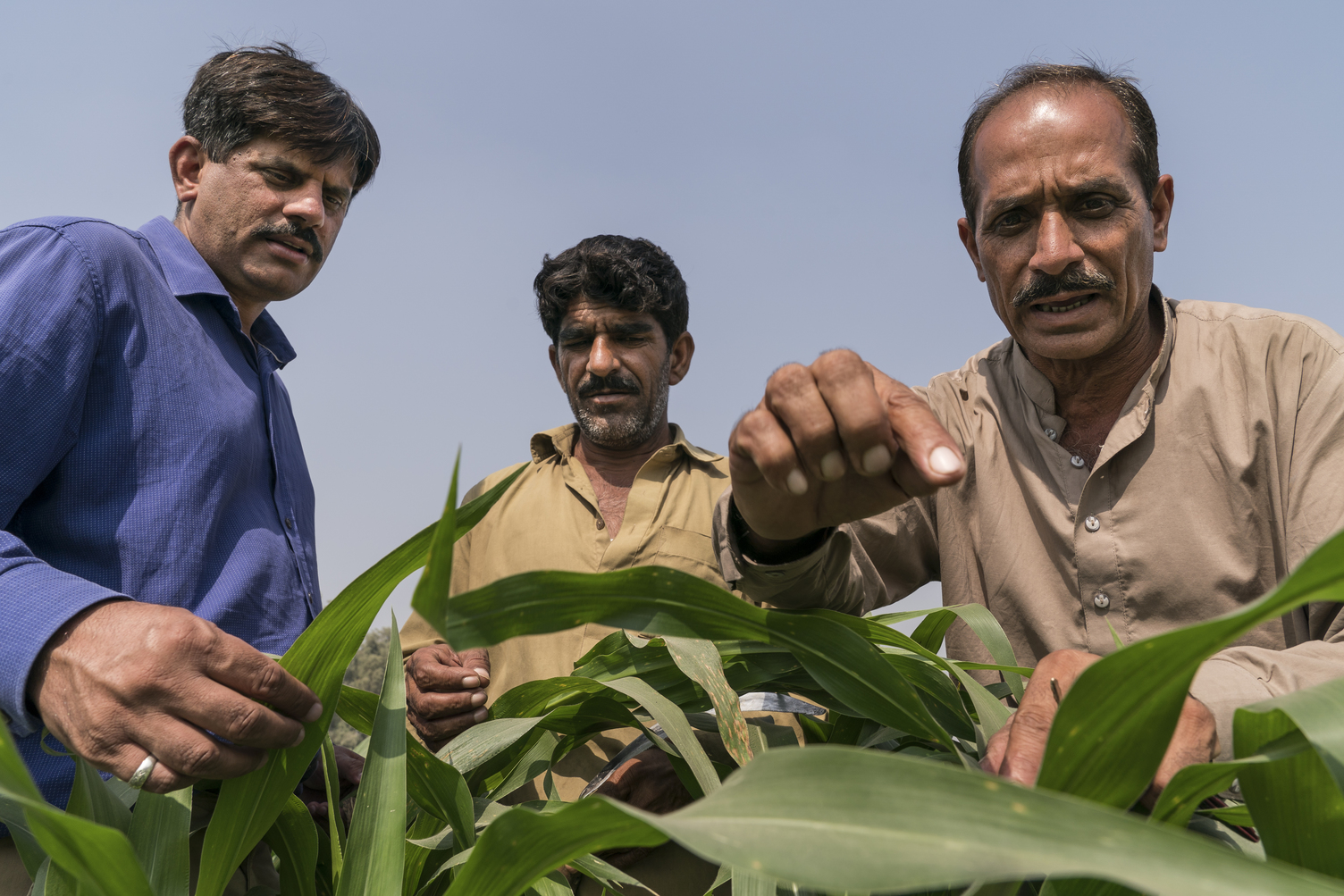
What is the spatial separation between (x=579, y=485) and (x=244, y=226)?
1004 mm

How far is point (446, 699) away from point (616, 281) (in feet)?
4.40

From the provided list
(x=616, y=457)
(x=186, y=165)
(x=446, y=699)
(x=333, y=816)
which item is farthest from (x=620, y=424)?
(x=333, y=816)

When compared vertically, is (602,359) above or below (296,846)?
above

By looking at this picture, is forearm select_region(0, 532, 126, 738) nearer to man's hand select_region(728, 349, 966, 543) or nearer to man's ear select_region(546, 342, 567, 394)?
man's hand select_region(728, 349, 966, 543)

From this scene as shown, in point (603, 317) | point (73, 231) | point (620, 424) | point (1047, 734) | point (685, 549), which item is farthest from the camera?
point (603, 317)

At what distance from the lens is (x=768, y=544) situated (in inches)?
37.3

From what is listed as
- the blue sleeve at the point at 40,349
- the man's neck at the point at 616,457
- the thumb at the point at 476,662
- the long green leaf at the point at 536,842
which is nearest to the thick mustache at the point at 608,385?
the man's neck at the point at 616,457

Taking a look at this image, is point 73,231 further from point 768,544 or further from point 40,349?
point 768,544

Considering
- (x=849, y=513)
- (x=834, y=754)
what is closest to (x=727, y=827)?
(x=834, y=754)

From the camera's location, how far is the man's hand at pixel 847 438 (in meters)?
0.67

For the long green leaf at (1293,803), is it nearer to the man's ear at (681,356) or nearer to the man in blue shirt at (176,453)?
the man in blue shirt at (176,453)

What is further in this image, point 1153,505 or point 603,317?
point 603,317

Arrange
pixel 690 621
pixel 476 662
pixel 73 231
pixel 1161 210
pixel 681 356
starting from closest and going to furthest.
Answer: pixel 690 621
pixel 73 231
pixel 1161 210
pixel 476 662
pixel 681 356

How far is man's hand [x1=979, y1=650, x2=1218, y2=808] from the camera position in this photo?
57cm
